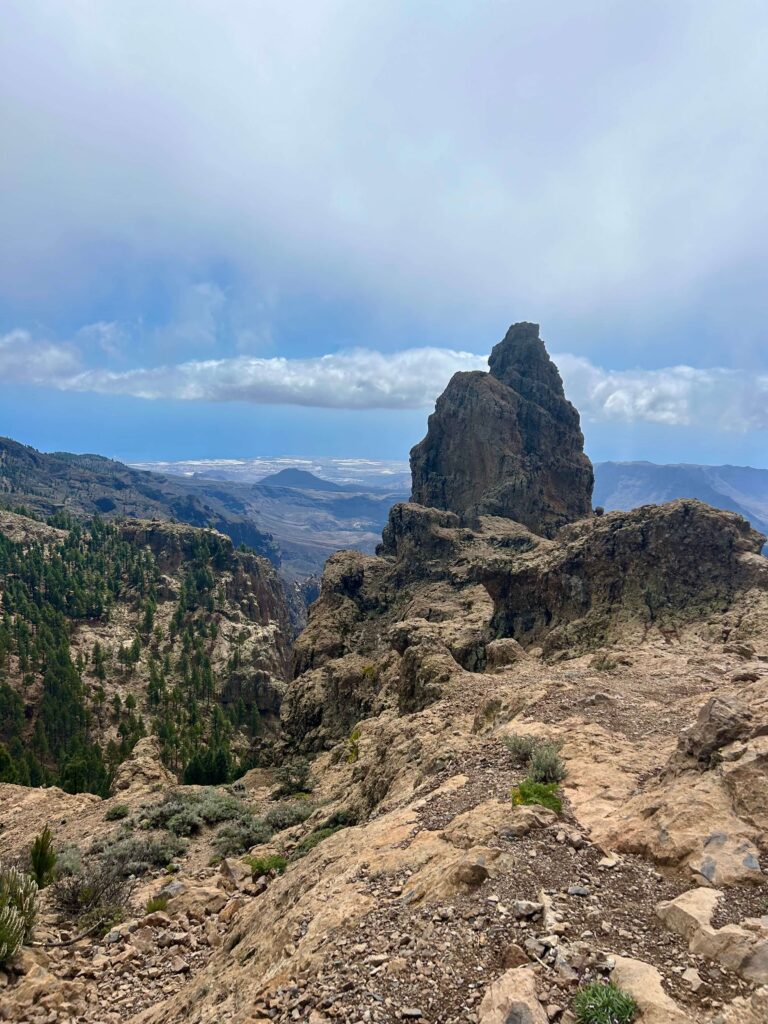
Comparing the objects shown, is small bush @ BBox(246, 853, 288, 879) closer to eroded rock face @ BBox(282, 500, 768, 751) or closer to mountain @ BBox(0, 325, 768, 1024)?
mountain @ BBox(0, 325, 768, 1024)

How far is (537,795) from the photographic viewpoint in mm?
13766

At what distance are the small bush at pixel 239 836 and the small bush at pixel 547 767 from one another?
16.7 metres

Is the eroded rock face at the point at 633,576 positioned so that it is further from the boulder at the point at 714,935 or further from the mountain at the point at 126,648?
the mountain at the point at 126,648

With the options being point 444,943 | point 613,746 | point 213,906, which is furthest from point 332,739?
point 444,943

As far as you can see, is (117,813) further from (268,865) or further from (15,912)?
(15,912)

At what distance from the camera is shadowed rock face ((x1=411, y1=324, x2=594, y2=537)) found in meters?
110

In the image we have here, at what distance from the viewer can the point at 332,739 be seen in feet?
149

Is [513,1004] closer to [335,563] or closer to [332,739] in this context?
[332,739]

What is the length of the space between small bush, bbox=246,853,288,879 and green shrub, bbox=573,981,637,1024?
54.3ft

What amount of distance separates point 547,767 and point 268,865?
1305cm

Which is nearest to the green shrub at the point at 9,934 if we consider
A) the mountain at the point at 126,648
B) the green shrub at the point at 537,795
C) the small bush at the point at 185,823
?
the small bush at the point at 185,823

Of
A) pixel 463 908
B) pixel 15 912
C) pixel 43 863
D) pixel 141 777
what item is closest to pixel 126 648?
pixel 141 777

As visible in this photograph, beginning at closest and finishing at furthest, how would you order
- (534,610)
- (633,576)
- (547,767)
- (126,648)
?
(547,767) → (633,576) → (534,610) → (126,648)

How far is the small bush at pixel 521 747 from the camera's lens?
16.9 meters
